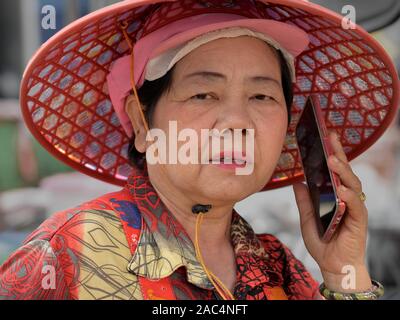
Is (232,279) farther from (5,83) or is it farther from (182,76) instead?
(5,83)

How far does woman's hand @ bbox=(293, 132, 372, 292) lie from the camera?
142 cm

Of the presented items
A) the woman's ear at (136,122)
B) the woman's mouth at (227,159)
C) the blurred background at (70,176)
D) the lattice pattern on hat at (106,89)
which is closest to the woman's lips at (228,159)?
the woman's mouth at (227,159)

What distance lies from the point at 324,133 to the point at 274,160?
0.56 ft

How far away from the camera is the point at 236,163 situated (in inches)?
50.4

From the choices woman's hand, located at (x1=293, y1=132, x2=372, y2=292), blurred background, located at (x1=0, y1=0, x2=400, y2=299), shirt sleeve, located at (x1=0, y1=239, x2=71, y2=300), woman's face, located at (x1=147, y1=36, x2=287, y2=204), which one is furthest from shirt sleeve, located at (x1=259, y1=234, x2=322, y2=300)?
blurred background, located at (x1=0, y1=0, x2=400, y2=299)

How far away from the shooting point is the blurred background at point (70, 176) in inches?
86.8

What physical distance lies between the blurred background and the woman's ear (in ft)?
2.41

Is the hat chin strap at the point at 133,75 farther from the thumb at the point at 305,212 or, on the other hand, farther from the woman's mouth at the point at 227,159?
the thumb at the point at 305,212

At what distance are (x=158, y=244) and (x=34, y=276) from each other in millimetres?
264

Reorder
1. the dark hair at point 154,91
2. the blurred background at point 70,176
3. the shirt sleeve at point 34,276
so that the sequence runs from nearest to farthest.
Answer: the shirt sleeve at point 34,276 < the dark hair at point 154,91 < the blurred background at point 70,176

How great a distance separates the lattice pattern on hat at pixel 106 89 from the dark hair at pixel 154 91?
0.12 metres

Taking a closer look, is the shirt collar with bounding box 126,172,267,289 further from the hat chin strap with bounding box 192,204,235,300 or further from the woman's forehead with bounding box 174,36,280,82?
the woman's forehead with bounding box 174,36,280,82

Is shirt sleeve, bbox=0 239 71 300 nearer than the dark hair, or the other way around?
shirt sleeve, bbox=0 239 71 300

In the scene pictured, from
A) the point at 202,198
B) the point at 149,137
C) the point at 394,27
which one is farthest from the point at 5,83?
the point at 394,27
